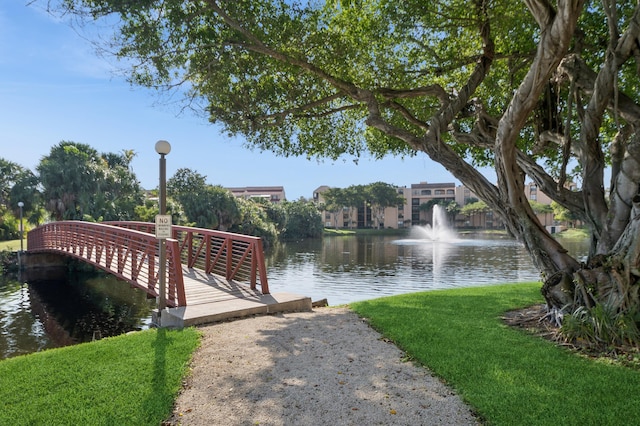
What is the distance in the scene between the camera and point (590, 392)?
4.02 meters

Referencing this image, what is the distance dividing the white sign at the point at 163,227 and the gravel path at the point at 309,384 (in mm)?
2181

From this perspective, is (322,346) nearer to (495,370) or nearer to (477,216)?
(495,370)

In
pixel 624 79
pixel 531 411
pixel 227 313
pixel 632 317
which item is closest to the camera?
pixel 531 411

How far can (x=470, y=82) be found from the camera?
326 inches

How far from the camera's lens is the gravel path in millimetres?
3717

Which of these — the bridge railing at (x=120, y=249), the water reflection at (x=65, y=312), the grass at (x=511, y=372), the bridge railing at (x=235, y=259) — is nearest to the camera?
the grass at (x=511, y=372)

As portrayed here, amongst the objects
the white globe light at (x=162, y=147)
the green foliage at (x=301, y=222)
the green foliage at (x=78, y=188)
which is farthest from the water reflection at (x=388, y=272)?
the green foliage at (x=301, y=222)

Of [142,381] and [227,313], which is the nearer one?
[142,381]

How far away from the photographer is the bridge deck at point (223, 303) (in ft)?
23.5

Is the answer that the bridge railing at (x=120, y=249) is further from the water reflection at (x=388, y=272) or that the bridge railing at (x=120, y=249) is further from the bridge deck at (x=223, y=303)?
the water reflection at (x=388, y=272)

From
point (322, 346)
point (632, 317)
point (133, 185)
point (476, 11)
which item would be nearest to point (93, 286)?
point (133, 185)

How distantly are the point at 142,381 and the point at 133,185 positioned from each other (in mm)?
29967

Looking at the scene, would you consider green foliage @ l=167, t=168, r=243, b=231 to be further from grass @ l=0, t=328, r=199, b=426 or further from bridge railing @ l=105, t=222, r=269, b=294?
grass @ l=0, t=328, r=199, b=426

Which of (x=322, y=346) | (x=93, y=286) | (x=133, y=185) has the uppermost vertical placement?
(x=133, y=185)
